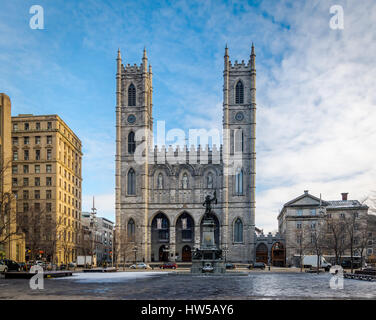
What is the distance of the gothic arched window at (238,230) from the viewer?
292 feet

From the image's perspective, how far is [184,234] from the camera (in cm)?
9275

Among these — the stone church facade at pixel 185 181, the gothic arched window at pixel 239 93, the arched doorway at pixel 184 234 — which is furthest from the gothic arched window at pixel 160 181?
the gothic arched window at pixel 239 93

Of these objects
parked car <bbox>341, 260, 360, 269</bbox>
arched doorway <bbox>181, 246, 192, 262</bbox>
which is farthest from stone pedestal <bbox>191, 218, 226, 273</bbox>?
arched doorway <bbox>181, 246, 192, 262</bbox>

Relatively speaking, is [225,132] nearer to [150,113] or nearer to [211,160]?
[211,160]

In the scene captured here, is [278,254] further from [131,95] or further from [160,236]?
[131,95]

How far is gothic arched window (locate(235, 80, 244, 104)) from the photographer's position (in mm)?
94688

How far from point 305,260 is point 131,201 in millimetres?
42920

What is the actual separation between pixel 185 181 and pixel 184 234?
445 inches

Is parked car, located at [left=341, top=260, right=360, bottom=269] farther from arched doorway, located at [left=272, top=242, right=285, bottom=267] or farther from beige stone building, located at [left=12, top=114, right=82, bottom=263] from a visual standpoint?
beige stone building, located at [left=12, top=114, right=82, bottom=263]

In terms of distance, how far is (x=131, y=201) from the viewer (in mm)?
91938

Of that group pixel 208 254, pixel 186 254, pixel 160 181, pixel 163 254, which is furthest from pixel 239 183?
pixel 208 254

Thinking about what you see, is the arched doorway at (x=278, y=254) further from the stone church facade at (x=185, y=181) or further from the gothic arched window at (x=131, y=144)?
the gothic arched window at (x=131, y=144)

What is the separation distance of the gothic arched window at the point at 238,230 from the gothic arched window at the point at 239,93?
84.5ft

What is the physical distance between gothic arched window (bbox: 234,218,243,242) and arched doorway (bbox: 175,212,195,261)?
8978 millimetres
